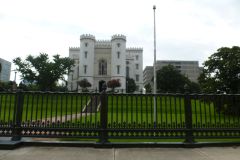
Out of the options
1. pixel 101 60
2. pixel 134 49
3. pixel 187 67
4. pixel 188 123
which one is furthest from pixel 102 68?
pixel 187 67

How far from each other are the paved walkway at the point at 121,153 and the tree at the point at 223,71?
10137 mm

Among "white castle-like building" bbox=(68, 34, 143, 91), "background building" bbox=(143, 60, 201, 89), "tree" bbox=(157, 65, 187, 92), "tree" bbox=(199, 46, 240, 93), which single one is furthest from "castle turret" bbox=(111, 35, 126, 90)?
"background building" bbox=(143, 60, 201, 89)

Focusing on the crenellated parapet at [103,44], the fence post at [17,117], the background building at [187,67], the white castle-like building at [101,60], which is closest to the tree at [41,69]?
the white castle-like building at [101,60]

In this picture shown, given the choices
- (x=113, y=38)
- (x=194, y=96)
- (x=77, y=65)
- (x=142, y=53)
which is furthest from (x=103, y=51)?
(x=194, y=96)

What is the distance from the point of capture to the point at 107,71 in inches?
2441

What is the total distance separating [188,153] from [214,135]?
1.31m

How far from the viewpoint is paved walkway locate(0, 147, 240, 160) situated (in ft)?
14.3

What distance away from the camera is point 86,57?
60562 mm

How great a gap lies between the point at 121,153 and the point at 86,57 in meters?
57.4

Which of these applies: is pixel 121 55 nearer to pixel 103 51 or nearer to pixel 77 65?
pixel 103 51

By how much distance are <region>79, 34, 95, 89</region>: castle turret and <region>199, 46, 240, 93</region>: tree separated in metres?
47.2

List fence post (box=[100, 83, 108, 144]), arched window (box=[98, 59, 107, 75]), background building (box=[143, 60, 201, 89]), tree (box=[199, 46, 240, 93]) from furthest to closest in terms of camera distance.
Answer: background building (box=[143, 60, 201, 89]) → arched window (box=[98, 59, 107, 75]) → tree (box=[199, 46, 240, 93]) → fence post (box=[100, 83, 108, 144])

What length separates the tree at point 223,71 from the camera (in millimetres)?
13961

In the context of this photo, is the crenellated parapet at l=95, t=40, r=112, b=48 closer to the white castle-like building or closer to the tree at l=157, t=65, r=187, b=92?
the white castle-like building
